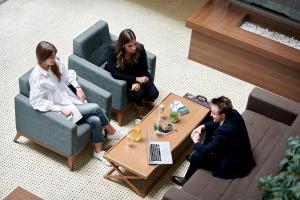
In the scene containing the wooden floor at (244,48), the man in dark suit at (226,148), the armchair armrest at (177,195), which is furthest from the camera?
the wooden floor at (244,48)

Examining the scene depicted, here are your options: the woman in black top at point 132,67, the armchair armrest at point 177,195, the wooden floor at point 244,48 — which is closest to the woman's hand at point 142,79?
the woman in black top at point 132,67

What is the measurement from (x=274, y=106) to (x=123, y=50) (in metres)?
1.60

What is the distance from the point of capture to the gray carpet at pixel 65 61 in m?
5.36

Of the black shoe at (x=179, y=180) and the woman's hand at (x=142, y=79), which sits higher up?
the woman's hand at (x=142, y=79)

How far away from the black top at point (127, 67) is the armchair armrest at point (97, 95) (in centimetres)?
28

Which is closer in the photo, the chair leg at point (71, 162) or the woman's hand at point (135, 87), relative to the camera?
the chair leg at point (71, 162)

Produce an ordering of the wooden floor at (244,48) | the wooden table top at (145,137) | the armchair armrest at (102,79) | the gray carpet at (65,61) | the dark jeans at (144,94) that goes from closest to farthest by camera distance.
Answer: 1. the wooden table top at (145,137)
2. the gray carpet at (65,61)
3. the armchair armrest at (102,79)
4. the dark jeans at (144,94)
5. the wooden floor at (244,48)

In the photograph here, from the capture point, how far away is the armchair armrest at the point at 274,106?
555 cm

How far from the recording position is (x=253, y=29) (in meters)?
6.96

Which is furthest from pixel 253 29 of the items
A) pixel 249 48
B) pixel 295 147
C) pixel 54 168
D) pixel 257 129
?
pixel 295 147

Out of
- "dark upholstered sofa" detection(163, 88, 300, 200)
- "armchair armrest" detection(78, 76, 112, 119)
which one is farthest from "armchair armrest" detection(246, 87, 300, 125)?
"armchair armrest" detection(78, 76, 112, 119)

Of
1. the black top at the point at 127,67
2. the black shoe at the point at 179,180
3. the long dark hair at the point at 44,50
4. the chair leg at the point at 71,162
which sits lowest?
the black shoe at the point at 179,180

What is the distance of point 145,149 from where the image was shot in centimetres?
529

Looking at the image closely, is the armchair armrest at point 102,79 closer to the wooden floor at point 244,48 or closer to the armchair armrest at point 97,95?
the armchair armrest at point 97,95
